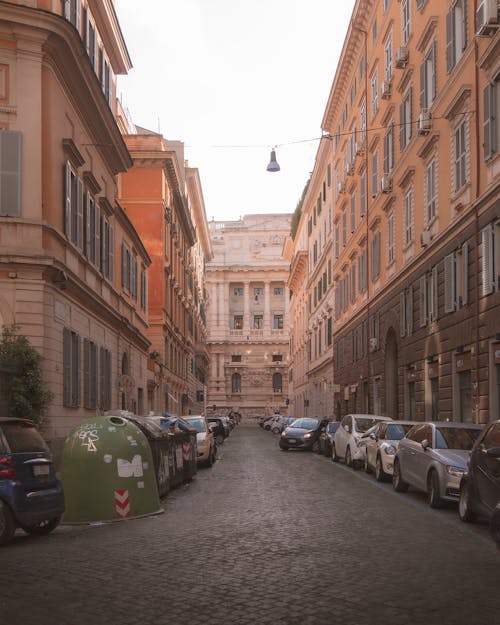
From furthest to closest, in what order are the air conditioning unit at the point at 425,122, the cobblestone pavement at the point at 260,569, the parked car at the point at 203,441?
the air conditioning unit at the point at 425,122
the parked car at the point at 203,441
the cobblestone pavement at the point at 260,569

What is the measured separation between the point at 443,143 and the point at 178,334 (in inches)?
1261

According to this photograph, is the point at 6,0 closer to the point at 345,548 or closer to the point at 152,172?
the point at 345,548

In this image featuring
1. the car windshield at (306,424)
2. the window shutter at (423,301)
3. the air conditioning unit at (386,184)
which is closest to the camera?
the window shutter at (423,301)

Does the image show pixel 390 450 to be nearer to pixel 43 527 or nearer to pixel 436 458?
pixel 436 458

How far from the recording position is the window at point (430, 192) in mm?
26875

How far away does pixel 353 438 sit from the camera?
2522 centimetres

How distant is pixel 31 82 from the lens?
20.0 m

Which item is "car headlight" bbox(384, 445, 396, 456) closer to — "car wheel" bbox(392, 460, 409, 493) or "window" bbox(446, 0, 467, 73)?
"car wheel" bbox(392, 460, 409, 493)

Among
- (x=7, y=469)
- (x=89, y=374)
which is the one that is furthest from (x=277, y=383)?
(x=7, y=469)

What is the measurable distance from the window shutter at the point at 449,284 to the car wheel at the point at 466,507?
12.1 m

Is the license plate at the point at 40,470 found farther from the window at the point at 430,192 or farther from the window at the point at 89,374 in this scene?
the window at the point at 430,192

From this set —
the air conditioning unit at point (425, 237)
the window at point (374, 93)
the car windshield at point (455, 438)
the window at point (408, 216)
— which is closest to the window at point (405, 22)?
the window at point (408, 216)

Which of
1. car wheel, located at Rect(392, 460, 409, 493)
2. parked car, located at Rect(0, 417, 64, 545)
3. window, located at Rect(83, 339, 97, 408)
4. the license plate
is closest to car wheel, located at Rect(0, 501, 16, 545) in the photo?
parked car, located at Rect(0, 417, 64, 545)

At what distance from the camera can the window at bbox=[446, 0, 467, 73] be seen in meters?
23.6
